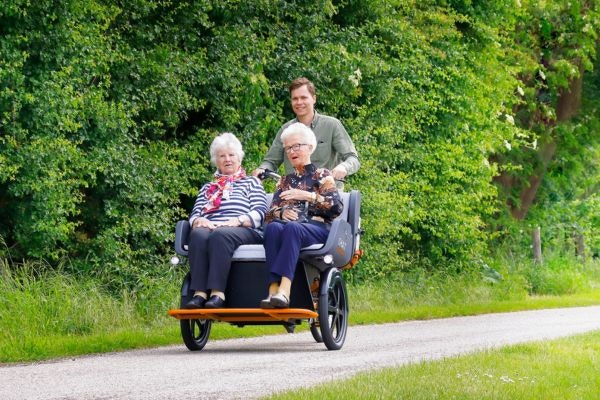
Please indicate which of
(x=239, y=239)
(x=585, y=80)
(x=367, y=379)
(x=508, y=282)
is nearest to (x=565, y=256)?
(x=585, y=80)

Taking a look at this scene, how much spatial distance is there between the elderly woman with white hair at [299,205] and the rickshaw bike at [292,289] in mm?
120

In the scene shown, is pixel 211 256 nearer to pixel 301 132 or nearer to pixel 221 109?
pixel 301 132

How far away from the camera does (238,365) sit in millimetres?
8414

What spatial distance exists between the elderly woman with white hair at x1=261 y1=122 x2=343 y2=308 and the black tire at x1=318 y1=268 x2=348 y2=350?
0.36 metres

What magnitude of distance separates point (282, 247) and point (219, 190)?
86 centimetres

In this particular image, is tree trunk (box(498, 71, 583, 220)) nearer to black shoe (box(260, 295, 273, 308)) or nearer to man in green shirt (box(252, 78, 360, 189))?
man in green shirt (box(252, 78, 360, 189))

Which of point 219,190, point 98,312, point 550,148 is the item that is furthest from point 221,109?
point 550,148

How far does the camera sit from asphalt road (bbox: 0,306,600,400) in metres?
7.04

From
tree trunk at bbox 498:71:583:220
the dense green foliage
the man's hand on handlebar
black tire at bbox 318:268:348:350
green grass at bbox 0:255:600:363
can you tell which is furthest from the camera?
tree trunk at bbox 498:71:583:220

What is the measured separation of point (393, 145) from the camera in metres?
17.5

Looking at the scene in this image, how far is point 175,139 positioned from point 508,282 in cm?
839

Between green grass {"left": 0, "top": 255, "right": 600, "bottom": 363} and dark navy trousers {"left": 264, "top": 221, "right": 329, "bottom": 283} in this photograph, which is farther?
green grass {"left": 0, "top": 255, "right": 600, "bottom": 363}

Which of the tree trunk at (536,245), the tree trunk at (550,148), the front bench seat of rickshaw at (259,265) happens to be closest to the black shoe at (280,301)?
the front bench seat of rickshaw at (259,265)

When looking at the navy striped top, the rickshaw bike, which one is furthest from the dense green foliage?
the rickshaw bike
